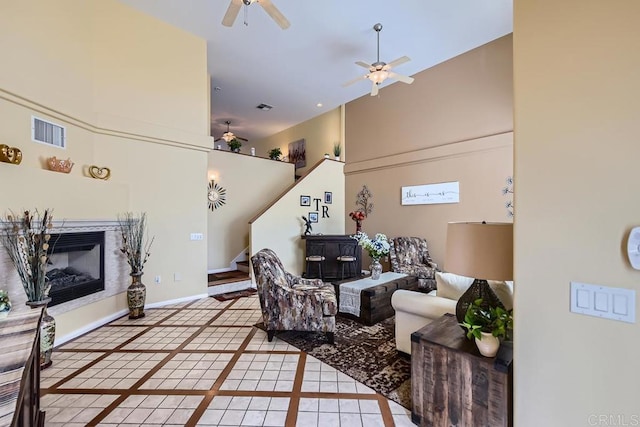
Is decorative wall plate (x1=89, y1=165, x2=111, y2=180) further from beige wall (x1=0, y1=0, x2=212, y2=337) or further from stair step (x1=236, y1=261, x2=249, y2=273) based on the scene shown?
stair step (x1=236, y1=261, x2=249, y2=273)

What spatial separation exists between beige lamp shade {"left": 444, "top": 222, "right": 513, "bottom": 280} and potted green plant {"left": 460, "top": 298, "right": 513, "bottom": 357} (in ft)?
0.85

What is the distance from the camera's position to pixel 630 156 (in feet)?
3.24

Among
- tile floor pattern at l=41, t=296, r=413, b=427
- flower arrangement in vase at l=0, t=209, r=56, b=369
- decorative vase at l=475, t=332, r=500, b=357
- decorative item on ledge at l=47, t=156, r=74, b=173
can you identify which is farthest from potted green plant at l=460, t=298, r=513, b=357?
decorative item on ledge at l=47, t=156, r=74, b=173

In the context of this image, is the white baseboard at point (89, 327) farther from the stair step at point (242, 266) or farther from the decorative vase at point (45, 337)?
the stair step at point (242, 266)

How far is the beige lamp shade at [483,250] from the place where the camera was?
1.47 meters

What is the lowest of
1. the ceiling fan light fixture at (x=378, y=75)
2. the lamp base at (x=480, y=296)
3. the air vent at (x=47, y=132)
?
the lamp base at (x=480, y=296)

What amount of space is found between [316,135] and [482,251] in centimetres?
745

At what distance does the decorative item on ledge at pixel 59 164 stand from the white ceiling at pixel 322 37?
2566 mm

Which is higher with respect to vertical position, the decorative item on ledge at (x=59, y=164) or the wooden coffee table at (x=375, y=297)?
the decorative item on ledge at (x=59, y=164)

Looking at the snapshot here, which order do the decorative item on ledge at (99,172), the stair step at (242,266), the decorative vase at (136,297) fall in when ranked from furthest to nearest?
the stair step at (242,266), the decorative vase at (136,297), the decorative item on ledge at (99,172)

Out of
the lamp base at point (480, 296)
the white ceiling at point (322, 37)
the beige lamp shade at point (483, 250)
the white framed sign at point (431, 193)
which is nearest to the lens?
the beige lamp shade at point (483, 250)

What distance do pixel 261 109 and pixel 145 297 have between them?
18.5 feet

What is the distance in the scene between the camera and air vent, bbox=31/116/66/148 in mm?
3053

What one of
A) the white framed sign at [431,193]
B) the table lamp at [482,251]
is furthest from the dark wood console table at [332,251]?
the table lamp at [482,251]
